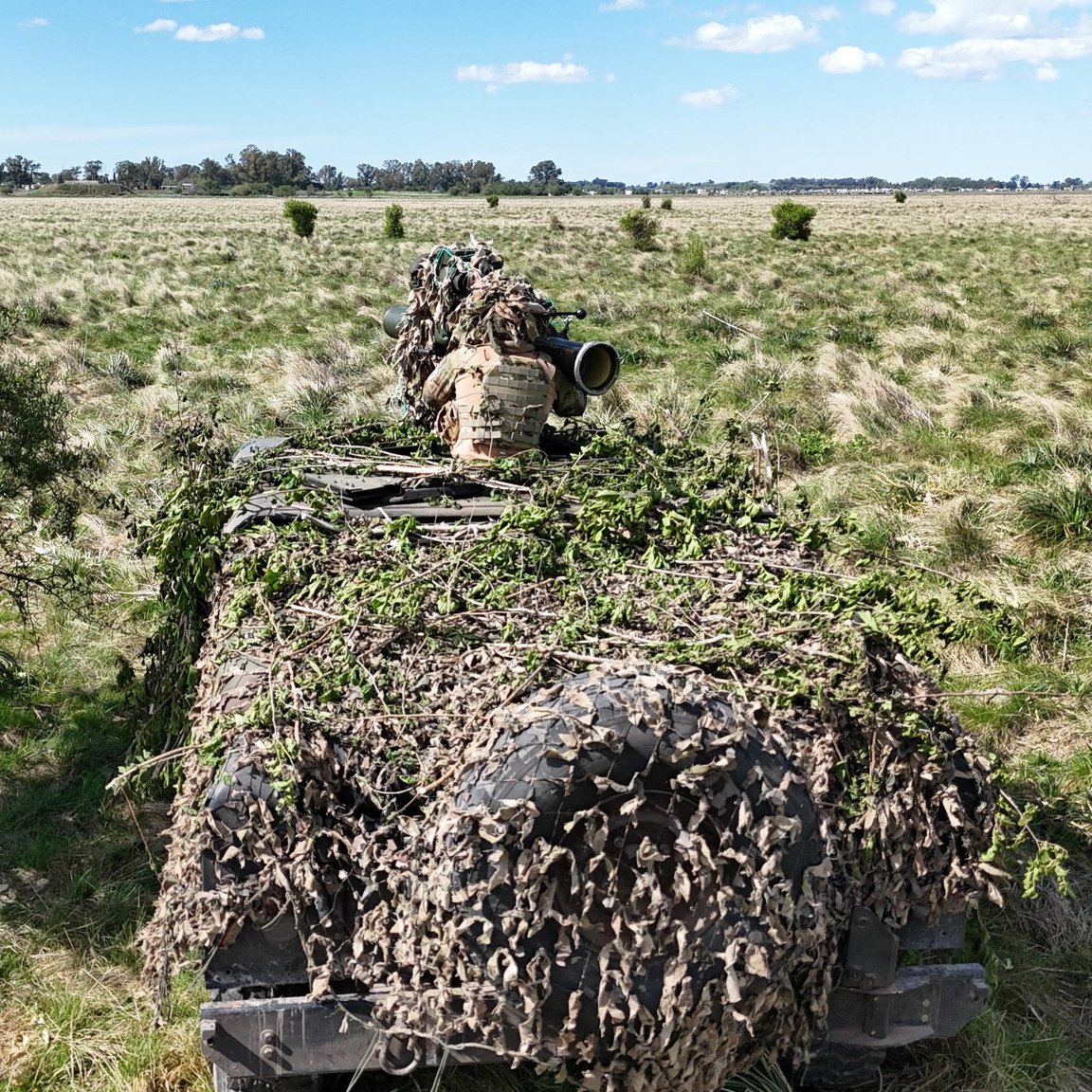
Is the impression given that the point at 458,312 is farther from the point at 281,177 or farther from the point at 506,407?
the point at 281,177

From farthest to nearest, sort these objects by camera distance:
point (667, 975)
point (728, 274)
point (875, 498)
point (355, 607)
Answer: point (728, 274)
point (875, 498)
point (355, 607)
point (667, 975)

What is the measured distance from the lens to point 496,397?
5008 millimetres

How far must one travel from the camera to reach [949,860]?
2850mm

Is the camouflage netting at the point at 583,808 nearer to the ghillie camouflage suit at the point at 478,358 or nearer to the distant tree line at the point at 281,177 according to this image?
the ghillie camouflage suit at the point at 478,358

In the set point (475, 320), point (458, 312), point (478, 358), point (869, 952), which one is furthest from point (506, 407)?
point (869, 952)

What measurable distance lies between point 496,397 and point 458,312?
0.67m

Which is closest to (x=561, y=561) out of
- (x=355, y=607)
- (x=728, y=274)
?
(x=355, y=607)

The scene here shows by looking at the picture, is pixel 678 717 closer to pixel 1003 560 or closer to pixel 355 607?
pixel 355 607

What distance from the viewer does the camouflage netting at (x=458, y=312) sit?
5285 millimetres

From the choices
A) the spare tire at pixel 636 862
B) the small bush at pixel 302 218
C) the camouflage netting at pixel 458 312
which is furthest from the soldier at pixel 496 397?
the small bush at pixel 302 218

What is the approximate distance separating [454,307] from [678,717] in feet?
11.7

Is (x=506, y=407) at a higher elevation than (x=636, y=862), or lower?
higher

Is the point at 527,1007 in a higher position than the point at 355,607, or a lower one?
lower

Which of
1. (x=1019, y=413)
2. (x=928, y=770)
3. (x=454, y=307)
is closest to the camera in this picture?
(x=928, y=770)
